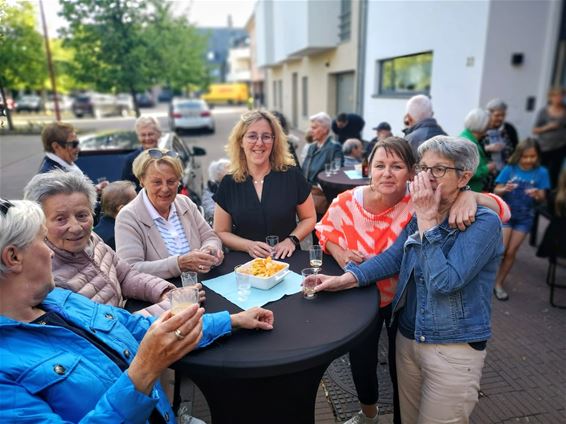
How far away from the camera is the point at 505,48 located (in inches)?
233

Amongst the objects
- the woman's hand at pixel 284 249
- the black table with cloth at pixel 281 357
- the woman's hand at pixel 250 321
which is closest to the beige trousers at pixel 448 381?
the black table with cloth at pixel 281 357

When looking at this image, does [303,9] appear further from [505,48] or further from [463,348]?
[463,348]

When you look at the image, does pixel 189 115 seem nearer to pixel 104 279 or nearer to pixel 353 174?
pixel 353 174

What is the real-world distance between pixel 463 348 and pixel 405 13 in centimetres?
818

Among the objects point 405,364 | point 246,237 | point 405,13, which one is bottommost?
point 405,364

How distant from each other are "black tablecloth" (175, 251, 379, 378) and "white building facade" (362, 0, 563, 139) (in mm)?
5610

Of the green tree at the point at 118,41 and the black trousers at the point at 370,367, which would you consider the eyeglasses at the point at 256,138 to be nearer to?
the black trousers at the point at 370,367

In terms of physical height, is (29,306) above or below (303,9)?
below

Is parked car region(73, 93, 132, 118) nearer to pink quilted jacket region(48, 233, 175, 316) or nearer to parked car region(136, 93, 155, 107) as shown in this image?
parked car region(136, 93, 155, 107)

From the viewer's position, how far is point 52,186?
5.70 ft

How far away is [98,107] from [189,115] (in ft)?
50.1

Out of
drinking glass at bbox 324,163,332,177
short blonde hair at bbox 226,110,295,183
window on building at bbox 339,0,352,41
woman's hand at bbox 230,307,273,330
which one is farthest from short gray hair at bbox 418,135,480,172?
window on building at bbox 339,0,352,41

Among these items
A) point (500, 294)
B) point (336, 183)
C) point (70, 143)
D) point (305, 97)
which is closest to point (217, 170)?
point (336, 183)

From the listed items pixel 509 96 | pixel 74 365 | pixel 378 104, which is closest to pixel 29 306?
pixel 74 365
